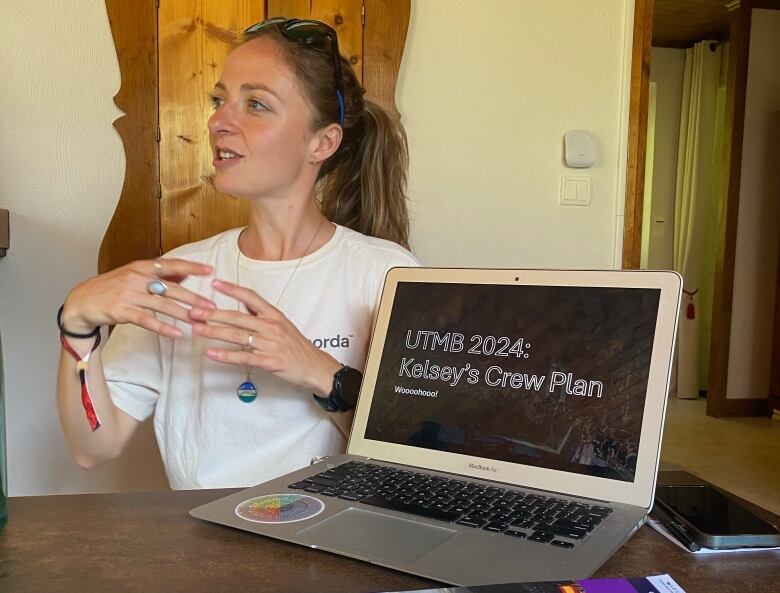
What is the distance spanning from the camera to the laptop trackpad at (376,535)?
1.84ft

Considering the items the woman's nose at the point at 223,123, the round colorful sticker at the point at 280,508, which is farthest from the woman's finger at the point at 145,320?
the woman's nose at the point at 223,123

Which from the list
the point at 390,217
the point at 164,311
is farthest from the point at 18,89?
the point at 164,311

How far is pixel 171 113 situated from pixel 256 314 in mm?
987

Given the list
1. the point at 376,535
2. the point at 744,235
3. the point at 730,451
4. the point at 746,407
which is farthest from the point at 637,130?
the point at 746,407

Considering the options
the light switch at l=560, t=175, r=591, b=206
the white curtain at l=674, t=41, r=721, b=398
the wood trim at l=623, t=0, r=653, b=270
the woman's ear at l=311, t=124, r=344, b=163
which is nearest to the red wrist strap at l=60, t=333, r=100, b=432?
the woman's ear at l=311, t=124, r=344, b=163

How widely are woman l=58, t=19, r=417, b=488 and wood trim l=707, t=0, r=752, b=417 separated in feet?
11.5

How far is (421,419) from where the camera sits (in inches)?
31.2

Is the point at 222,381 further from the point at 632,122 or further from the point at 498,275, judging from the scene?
the point at 632,122

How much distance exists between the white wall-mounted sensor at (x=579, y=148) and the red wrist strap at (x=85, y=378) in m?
1.40

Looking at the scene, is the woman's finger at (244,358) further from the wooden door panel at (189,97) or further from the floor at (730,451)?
the floor at (730,451)

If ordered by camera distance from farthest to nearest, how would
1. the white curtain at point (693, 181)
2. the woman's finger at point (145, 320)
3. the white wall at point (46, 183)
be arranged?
the white curtain at point (693, 181)
the white wall at point (46, 183)
the woman's finger at point (145, 320)

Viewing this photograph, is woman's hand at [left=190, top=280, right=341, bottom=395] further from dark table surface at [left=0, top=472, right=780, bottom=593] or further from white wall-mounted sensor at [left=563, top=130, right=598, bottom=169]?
white wall-mounted sensor at [left=563, top=130, right=598, bottom=169]

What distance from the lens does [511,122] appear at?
1864mm

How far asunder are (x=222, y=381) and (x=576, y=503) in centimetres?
63
